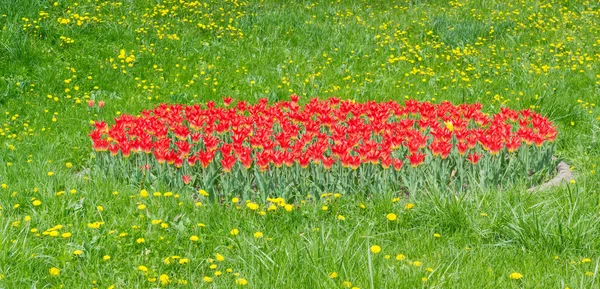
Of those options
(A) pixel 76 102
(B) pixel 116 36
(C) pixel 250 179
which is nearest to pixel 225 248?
(C) pixel 250 179

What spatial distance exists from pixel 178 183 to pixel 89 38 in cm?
533

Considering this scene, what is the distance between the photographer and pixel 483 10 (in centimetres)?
1227

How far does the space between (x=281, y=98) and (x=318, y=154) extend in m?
3.45

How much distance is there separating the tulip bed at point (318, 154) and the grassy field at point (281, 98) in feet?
0.73

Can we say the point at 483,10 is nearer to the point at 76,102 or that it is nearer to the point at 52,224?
the point at 76,102

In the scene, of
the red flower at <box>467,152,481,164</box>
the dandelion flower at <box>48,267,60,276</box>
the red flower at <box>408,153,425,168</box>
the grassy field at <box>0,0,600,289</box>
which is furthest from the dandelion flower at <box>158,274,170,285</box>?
the red flower at <box>467,152,481,164</box>

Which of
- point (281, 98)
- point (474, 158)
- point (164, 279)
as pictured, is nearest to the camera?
point (164, 279)

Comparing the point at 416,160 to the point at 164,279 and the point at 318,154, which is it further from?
the point at 164,279

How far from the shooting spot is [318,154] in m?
5.15

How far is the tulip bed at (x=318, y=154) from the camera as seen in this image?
5164 mm

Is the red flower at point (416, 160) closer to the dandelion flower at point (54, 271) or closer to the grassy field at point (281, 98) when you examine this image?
the grassy field at point (281, 98)

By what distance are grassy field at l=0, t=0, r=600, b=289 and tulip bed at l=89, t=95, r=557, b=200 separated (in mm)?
223

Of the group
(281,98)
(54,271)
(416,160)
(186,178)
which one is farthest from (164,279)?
(281,98)

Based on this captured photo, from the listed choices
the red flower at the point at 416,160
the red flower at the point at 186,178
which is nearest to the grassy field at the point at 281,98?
the red flower at the point at 186,178
